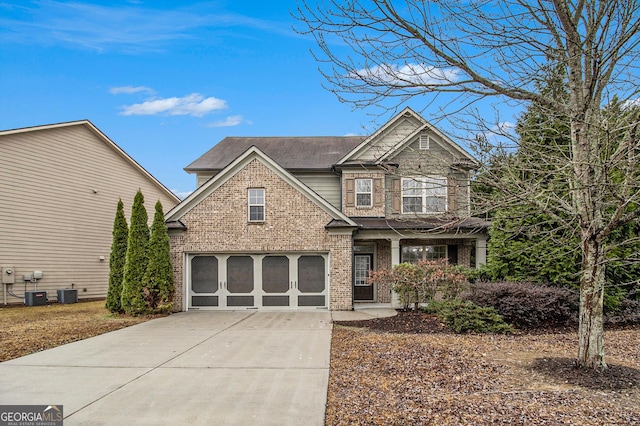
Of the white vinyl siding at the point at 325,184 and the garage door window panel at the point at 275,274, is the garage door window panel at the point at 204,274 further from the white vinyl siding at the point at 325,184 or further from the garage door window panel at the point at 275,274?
the white vinyl siding at the point at 325,184

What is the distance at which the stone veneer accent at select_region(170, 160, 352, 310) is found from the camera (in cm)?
Answer: 1528

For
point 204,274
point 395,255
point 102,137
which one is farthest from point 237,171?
point 102,137

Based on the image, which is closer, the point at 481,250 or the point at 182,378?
the point at 182,378

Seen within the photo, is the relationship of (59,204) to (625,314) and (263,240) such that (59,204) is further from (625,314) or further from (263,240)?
(625,314)

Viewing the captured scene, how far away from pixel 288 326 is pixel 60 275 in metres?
12.7

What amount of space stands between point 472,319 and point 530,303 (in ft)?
5.03

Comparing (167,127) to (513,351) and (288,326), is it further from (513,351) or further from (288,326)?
(513,351)

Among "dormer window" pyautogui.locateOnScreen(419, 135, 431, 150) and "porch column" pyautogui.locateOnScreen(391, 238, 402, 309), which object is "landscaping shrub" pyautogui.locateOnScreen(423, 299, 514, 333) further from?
"dormer window" pyautogui.locateOnScreen(419, 135, 431, 150)

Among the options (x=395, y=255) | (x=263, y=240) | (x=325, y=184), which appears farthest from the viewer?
(x=325, y=184)

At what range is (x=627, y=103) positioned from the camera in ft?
20.6

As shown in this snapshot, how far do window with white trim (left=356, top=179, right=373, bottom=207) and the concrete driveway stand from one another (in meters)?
7.13

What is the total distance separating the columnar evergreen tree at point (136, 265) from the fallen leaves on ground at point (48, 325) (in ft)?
1.43

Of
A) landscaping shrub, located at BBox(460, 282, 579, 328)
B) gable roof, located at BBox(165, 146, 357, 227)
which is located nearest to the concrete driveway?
landscaping shrub, located at BBox(460, 282, 579, 328)

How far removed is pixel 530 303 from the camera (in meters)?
11.2
